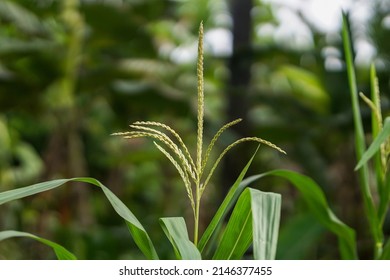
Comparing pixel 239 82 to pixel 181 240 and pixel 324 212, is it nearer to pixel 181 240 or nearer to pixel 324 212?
pixel 324 212

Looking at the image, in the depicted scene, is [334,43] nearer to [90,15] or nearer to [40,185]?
[90,15]

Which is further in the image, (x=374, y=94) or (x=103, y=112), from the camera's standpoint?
(x=103, y=112)

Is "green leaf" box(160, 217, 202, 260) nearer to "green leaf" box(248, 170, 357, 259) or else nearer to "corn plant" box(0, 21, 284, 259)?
"corn plant" box(0, 21, 284, 259)

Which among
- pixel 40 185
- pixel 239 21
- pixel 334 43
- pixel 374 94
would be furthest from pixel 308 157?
pixel 40 185

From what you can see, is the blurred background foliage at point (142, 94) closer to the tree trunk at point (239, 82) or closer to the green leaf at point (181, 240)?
the tree trunk at point (239, 82)

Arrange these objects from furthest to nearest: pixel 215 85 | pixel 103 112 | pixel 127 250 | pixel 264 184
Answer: pixel 103 112 < pixel 215 85 < pixel 264 184 < pixel 127 250

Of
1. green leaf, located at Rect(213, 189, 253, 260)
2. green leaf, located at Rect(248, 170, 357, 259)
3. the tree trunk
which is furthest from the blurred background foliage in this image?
green leaf, located at Rect(213, 189, 253, 260)
